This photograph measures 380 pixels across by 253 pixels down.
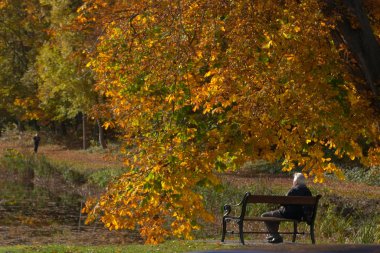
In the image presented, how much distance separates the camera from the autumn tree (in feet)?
43.3

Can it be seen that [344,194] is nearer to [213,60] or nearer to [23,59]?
[213,60]

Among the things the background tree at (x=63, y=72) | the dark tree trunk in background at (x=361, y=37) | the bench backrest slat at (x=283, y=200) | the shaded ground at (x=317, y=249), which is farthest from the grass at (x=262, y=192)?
the shaded ground at (x=317, y=249)

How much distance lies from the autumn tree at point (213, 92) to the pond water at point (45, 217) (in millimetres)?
6190

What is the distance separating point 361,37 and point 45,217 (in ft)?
58.2

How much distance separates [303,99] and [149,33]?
3.08 meters

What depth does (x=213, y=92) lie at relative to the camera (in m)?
13.8

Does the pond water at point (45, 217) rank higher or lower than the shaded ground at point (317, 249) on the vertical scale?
lower

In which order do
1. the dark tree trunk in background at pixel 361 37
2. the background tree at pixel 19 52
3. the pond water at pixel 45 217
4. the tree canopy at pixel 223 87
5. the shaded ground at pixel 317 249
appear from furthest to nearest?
1. the background tree at pixel 19 52
2. the pond water at pixel 45 217
3. the tree canopy at pixel 223 87
4. the dark tree trunk in background at pixel 361 37
5. the shaded ground at pixel 317 249

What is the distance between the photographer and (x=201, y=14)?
545 inches

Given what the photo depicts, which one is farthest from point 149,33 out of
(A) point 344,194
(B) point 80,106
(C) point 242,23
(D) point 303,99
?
(B) point 80,106

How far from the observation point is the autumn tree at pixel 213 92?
43.3 feet

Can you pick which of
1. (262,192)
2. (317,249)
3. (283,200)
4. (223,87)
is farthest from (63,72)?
(317,249)

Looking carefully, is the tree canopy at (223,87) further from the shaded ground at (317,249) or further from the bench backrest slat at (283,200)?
the shaded ground at (317,249)

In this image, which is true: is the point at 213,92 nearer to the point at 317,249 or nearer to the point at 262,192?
the point at 317,249
